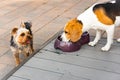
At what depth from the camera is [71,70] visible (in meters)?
2.77

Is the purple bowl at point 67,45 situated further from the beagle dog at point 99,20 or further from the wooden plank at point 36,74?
the wooden plank at point 36,74

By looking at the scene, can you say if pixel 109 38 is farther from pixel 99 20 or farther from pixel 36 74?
pixel 36 74

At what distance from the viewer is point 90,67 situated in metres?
2.83

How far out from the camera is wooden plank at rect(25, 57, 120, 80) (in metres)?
2.64

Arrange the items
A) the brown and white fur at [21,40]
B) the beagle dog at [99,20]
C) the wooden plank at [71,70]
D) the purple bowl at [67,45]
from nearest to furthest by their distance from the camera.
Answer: the wooden plank at [71,70] < the brown and white fur at [21,40] < the beagle dog at [99,20] < the purple bowl at [67,45]

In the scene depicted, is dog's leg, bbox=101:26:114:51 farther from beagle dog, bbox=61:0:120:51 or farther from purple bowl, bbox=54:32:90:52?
purple bowl, bbox=54:32:90:52

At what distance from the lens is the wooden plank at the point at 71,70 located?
264 centimetres

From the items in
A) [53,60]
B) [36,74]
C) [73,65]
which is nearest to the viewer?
[36,74]

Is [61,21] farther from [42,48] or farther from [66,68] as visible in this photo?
[66,68]

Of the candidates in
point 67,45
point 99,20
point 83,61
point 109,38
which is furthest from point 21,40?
point 109,38

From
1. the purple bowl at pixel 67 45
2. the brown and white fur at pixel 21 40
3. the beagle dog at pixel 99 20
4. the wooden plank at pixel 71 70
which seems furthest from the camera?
the purple bowl at pixel 67 45

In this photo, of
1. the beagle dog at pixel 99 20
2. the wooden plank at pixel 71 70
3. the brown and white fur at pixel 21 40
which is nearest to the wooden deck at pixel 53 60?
the wooden plank at pixel 71 70

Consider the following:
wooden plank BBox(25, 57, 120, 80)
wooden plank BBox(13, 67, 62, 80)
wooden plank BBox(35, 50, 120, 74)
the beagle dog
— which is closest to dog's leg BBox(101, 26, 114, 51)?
the beagle dog

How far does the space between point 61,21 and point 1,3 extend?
62.8 inches
